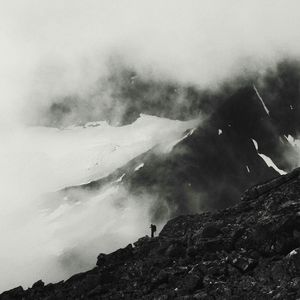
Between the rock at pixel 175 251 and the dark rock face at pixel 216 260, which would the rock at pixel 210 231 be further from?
the rock at pixel 175 251

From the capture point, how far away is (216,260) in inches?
1993

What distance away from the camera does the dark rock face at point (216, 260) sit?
44500mm

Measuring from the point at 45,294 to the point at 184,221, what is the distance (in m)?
17.8

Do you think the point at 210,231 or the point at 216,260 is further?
the point at 210,231

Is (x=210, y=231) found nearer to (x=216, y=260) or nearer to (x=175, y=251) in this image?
(x=175, y=251)

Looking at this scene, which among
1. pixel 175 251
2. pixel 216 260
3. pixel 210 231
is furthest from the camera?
pixel 210 231

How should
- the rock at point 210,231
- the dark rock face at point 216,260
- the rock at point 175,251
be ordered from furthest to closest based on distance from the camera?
the rock at point 210,231
the rock at point 175,251
the dark rock face at point 216,260

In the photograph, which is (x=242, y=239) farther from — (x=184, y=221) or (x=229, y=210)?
(x=184, y=221)

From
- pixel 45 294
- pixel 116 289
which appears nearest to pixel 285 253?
pixel 116 289

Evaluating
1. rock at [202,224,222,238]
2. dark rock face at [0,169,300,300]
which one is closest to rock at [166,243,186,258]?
dark rock face at [0,169,300,300]

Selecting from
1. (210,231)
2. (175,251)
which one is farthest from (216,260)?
(175,251)

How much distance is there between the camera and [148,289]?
169ft

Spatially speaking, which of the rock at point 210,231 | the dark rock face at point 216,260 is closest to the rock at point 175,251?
the dark rock face at point 216,260

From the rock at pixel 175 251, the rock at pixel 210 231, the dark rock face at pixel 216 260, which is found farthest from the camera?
the rock at pixel 210 231
